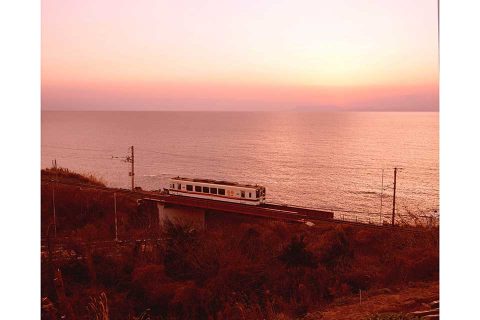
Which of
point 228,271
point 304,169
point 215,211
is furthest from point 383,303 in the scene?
point 304,169

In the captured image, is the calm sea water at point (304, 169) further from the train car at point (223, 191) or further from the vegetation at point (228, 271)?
the vegetation at point (228, 271)

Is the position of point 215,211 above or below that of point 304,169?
below

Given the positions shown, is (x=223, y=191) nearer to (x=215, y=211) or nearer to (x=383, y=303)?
(x=215, y=211)

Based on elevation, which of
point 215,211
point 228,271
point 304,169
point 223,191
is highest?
point 304,169

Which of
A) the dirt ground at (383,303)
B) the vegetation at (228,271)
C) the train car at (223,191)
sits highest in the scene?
the train car at (223,191)

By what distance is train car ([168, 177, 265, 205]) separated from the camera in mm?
6824

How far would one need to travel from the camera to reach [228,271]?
3.46m

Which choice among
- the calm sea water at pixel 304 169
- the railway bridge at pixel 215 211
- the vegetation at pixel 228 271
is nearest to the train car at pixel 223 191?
the railway bridge at pixel 215 211

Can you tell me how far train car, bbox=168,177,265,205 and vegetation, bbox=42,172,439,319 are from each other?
1.86 metres

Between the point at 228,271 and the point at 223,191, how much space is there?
3.58 metres

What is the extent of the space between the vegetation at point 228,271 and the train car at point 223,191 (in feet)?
6.09

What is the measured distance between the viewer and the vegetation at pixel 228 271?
9.80 feet

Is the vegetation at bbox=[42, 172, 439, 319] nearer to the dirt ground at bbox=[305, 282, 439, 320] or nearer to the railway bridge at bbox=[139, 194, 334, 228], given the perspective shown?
the dirt ground at bbox=[305, 282, 439, 320]
